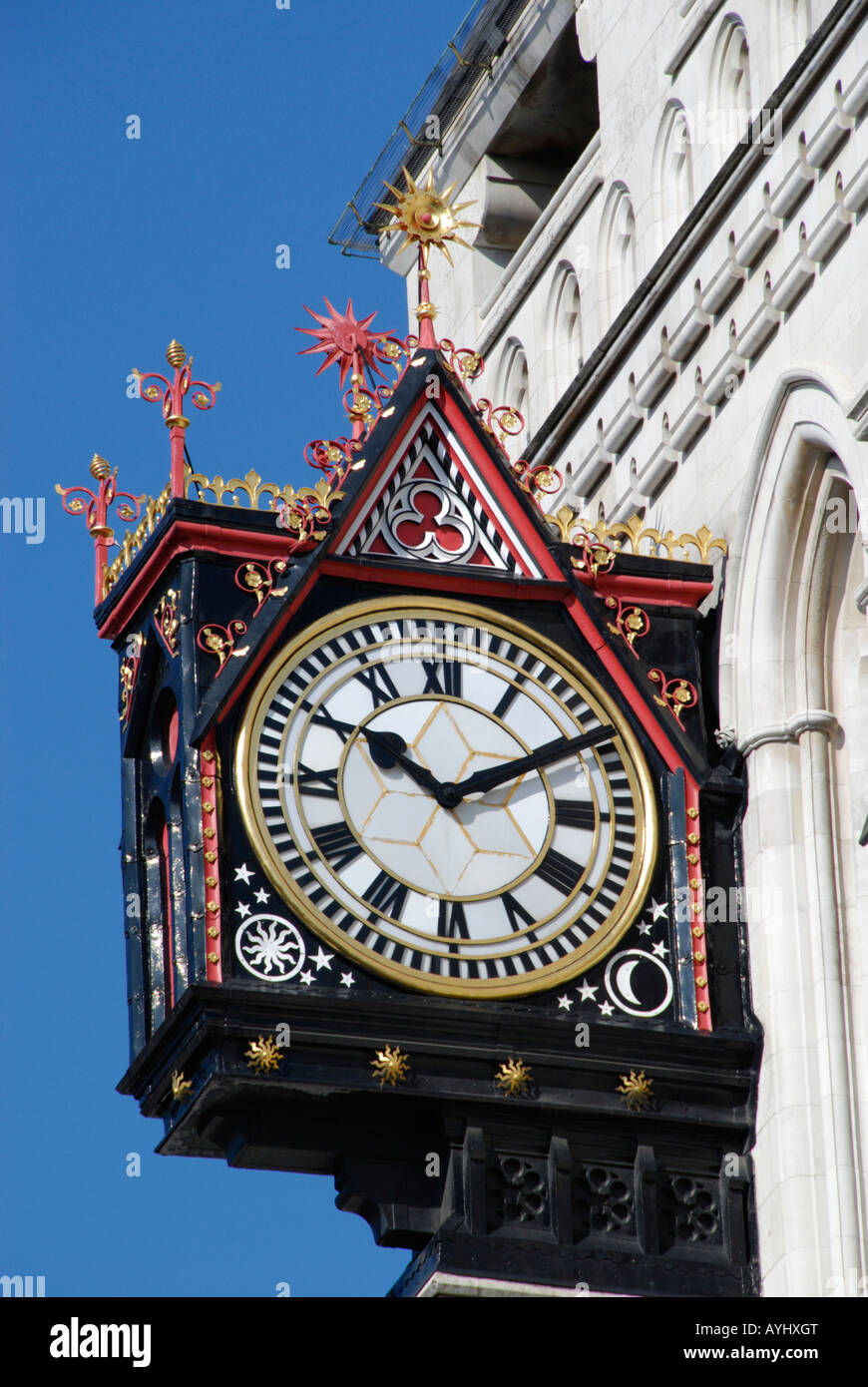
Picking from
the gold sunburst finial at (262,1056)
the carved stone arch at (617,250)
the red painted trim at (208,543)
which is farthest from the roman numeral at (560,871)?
the carved stone arch at (617,250)

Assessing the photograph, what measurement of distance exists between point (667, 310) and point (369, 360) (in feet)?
7.99

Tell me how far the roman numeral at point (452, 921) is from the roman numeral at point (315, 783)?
81cm

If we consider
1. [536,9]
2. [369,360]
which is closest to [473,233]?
[536,9]

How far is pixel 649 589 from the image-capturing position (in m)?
22.8

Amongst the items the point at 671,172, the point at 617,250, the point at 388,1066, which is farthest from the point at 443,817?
the point at 617,250

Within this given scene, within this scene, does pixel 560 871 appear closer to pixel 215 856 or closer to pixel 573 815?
pixel 573 815

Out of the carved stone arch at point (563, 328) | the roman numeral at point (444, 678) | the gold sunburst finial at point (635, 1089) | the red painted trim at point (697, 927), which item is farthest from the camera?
the carved stone arch at point (563, 328)

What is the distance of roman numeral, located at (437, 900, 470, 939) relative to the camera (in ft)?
69.6

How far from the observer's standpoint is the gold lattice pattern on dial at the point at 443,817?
842 inches

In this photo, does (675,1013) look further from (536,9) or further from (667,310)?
(536,9)

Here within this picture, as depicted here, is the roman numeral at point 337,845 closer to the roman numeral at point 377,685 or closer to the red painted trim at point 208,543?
the roman numeral at point 377,685

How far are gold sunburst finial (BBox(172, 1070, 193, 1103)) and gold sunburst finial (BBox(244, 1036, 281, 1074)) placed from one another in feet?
1.59

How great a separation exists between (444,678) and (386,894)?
4.52 feet
